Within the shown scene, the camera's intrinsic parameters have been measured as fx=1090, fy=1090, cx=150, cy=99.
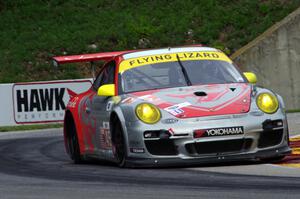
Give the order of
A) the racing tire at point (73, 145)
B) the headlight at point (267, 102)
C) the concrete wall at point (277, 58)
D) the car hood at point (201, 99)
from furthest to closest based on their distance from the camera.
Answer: the concrete wall at point (277, 58), the racing tire at point (73, 145), the headlight at point (267, 102), the car hood at point (201, 99)

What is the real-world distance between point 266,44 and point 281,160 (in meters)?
17.4

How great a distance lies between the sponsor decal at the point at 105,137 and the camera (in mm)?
11423

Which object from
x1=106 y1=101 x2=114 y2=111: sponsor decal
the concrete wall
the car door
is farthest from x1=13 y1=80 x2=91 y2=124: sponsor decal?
x1=106 y1=101 x2=114 y2=111: sponsor decal

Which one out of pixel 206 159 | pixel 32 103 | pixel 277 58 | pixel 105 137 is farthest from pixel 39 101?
pixel 206 159

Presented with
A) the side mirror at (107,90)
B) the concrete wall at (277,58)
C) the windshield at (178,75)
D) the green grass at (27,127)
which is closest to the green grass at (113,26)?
the concrete wall at (277,58)

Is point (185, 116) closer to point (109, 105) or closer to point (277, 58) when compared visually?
point (109, 105)

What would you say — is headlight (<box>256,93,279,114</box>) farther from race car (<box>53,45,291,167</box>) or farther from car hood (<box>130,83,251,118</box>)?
car hood (<box>130,83,251,118</box>)

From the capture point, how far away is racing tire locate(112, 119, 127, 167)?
10891 mm

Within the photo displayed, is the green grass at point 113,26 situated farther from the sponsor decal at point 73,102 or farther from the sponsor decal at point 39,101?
the sponsor decal at point 73,102

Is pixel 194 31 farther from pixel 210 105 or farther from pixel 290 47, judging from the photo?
pixel 210 105

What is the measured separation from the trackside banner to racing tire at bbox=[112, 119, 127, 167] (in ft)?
47.1

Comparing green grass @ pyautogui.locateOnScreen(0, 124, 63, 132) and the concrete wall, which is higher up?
the concrete wall

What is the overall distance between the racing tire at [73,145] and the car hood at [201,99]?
2.03 m

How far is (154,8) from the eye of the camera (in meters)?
35.6
